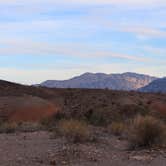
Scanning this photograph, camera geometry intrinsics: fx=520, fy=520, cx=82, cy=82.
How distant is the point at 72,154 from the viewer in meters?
18.0

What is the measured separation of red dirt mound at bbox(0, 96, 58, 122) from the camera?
1602 inches

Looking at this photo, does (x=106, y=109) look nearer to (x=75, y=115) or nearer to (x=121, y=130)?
(x=75, y=115)

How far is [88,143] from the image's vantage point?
2116 centimetres

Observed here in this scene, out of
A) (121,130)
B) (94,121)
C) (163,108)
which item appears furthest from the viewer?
(163,108)

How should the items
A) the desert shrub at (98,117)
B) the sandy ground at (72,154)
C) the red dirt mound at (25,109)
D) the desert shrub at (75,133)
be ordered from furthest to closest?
the red dirt mound at (25,109) → the desert shrub at (98,117) → the desert shrub at (75,133) → the sandy ground at (72,154)

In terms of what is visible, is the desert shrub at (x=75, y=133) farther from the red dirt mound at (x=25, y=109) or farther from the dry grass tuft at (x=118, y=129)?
the red dirt mound at (x=25, y=109)

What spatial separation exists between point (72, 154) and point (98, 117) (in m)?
21.1

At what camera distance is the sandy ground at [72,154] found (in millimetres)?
16625

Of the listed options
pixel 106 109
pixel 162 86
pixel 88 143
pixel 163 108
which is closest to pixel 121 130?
pixel 88 143

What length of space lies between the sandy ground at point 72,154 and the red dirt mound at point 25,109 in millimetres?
17964

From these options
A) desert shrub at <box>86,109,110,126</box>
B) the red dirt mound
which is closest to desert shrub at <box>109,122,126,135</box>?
desert shrub at <box>86,109,110,126</box>

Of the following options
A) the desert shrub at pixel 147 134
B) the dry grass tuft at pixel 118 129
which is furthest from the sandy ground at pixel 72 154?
the dry grass tuft at pixel 118 129

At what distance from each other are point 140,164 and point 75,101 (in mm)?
40358

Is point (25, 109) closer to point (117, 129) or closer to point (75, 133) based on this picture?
point (117, 129)
